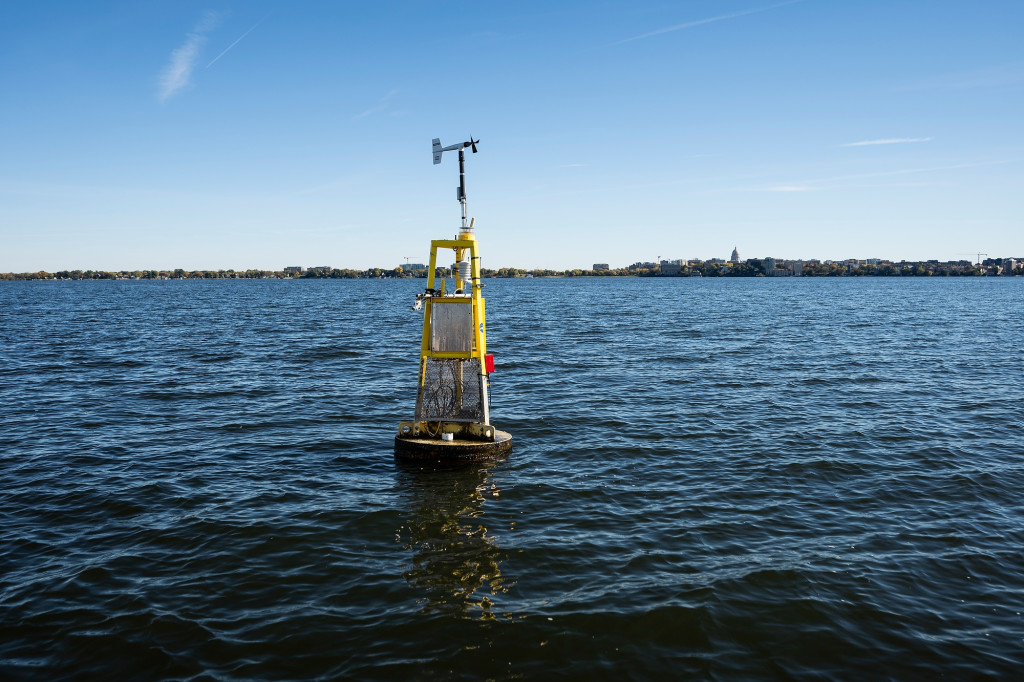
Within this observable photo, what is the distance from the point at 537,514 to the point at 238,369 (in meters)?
22.4

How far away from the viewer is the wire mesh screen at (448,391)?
54.3 ft

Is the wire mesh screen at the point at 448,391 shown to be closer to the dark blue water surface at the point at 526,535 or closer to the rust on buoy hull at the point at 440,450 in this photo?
the rust on buoy hull at the point at 440,450

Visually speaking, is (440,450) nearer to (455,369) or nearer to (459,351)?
(455,369)

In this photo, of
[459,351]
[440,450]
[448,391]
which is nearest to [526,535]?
[440,450]

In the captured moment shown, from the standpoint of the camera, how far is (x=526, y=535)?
12.2 m

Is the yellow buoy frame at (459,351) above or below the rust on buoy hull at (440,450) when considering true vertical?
above

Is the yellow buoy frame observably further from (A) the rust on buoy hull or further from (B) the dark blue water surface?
(B) the dark blue water surface

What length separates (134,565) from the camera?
10.9 m

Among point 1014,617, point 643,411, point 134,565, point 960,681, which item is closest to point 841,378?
point 643,411

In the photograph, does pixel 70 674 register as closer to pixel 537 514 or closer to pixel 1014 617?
pixel 537 514

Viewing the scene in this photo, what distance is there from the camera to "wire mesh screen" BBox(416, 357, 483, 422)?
16.6m

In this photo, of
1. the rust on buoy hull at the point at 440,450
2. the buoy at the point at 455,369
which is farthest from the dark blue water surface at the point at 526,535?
the buoy at the point at 455,369

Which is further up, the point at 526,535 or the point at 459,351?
the point at 459,351

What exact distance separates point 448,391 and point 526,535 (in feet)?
17.5
